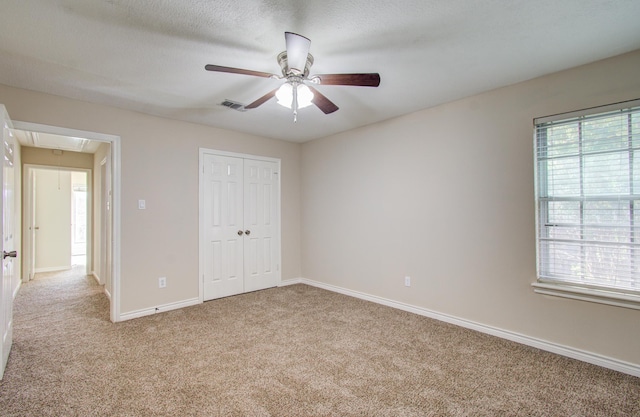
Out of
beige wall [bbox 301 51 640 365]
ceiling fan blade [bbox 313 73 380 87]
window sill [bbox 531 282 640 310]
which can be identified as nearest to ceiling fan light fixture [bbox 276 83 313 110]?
ceiling fan blade [bbox 313 73 380 87]

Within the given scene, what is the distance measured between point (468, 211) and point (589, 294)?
116 cm

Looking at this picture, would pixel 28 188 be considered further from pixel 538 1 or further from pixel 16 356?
pixel 538 1

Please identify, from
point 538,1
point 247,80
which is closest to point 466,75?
point 538,1

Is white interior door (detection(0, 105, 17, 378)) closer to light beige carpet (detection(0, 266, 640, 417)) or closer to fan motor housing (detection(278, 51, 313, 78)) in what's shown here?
light beige carpet (detection(0, 266, 640, 417))

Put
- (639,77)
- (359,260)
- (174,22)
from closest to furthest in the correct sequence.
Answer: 1. (174,22)
2. (639,77)
3. (359,260)

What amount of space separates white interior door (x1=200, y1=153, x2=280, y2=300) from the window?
348 cm

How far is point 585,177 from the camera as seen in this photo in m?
2.53

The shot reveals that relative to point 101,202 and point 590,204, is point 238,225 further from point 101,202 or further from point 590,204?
point 590,204

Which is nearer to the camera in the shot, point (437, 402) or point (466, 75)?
point (437, 402)

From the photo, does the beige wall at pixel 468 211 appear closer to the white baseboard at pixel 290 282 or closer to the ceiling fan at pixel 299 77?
the white baseboard at pixel 290 282

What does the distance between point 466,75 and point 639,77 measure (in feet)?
3.86

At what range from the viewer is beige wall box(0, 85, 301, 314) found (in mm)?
3172

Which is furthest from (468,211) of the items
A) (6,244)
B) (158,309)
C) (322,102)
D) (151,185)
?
(6,244)

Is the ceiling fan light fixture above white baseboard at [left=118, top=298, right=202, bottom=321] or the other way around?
above
